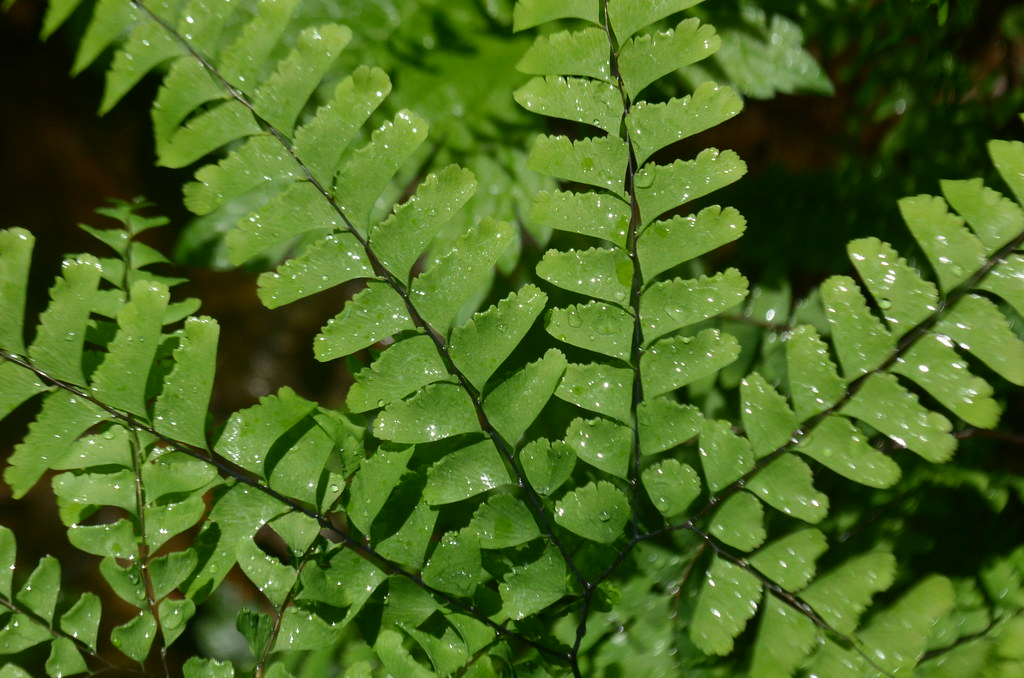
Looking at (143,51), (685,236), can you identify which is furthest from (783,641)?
(143,51)

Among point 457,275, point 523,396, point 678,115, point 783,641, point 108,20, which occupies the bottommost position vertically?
point 783,641

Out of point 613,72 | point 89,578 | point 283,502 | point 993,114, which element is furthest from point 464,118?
point 89,578

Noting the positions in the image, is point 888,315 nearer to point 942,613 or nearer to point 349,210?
point 942,613

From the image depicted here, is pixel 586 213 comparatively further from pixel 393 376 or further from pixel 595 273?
pixel 393 376

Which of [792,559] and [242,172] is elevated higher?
[242,172]

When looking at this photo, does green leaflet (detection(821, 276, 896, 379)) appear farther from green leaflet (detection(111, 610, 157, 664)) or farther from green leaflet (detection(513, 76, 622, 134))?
green leaflet (detection(111, 610, 157, 664))

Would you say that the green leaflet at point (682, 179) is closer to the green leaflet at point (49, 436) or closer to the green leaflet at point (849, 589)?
the green leaflet at point (849, 589)
